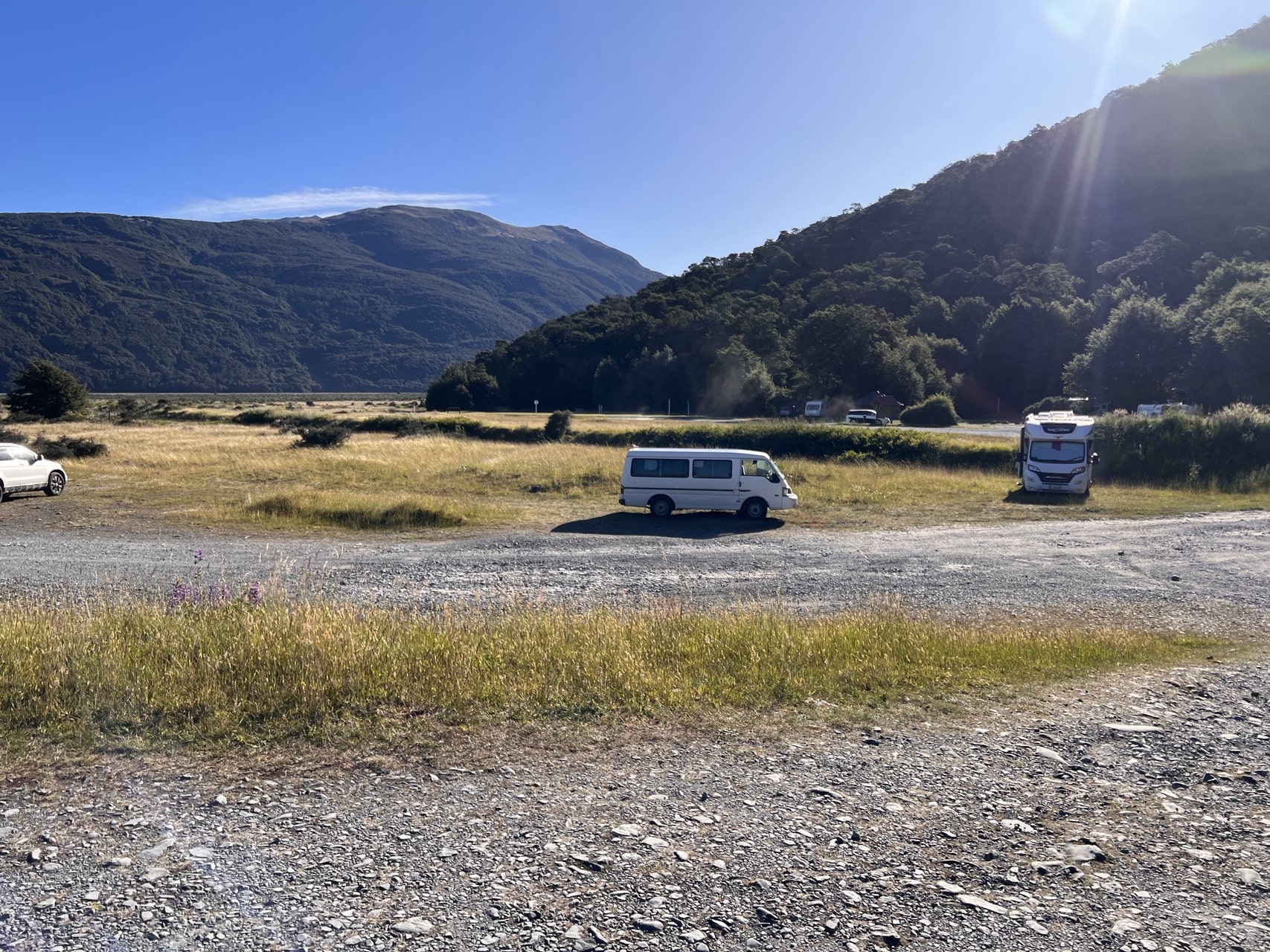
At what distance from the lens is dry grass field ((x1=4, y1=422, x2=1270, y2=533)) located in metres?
20.3

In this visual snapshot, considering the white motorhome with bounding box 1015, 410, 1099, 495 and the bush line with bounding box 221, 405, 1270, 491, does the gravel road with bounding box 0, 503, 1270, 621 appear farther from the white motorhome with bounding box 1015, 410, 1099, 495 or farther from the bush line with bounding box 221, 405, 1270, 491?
the bush line with bounding box 221, 405, 1270, 491

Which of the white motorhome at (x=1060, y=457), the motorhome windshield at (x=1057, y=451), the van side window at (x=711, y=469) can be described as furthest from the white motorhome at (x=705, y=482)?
the motorhome windshield at (x=1057, y=451)

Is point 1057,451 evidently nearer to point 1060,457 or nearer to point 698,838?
point 1060,457

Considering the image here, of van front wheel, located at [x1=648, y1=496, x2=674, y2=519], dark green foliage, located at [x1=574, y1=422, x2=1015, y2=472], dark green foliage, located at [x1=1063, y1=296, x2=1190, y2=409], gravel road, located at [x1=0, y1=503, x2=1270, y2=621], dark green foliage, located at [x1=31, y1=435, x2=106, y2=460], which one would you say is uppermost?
dark green foliage, located at [x1=1063, y1=296, x2=1190, y2=409]

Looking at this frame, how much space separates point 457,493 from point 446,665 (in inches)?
755

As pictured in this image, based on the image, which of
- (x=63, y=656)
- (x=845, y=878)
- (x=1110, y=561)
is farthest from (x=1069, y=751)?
(x=1110, y=561)

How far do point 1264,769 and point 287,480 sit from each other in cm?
2635

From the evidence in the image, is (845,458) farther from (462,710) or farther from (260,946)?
(260,946)

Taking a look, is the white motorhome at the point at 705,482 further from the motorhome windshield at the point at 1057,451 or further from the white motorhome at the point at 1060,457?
the motorhome windshield at the point at 1057,451

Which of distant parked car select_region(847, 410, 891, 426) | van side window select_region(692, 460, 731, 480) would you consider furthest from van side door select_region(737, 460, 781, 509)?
distant parked car select_region(847, 410, 891, 426)

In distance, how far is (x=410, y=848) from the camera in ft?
13.2

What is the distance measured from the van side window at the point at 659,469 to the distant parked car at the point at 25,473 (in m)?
15.8

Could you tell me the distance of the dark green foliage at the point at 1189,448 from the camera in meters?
26.8

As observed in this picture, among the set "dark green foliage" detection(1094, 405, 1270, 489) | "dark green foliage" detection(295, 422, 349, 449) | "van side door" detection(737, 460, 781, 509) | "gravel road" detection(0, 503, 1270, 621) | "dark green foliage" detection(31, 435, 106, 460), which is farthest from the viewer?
"dark green foliage" detection(295, 422, 349, 449)
